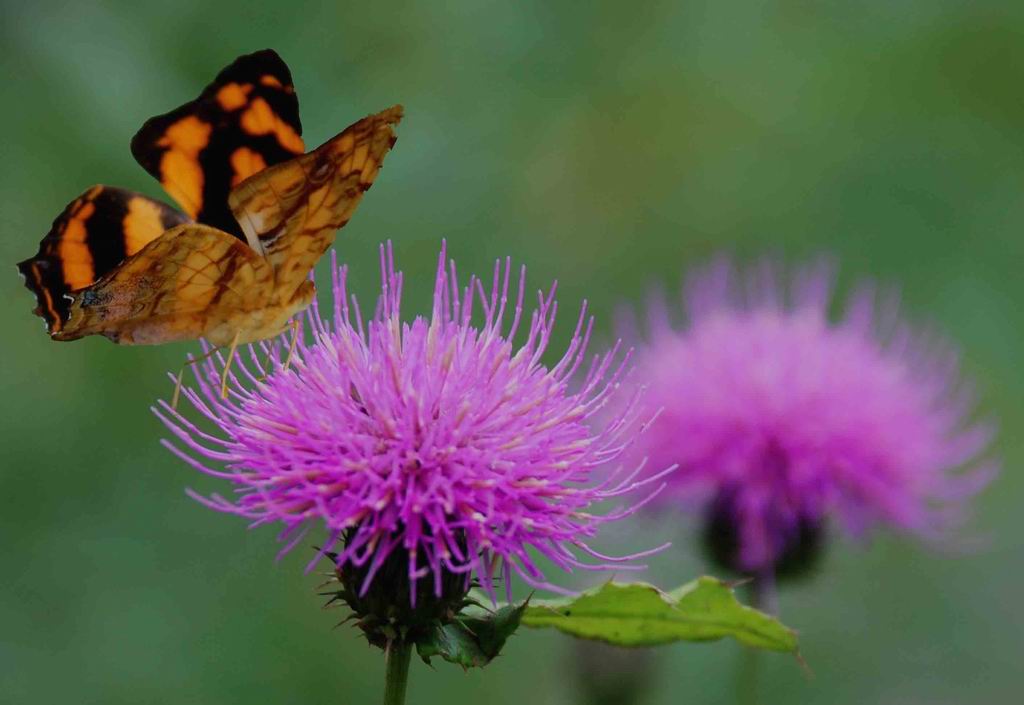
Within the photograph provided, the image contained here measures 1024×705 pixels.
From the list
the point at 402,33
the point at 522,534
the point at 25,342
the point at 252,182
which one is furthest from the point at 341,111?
the point at 522,534

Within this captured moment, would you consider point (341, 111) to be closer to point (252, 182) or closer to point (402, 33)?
point (402, 33)

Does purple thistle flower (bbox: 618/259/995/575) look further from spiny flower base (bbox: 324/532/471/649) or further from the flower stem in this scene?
spiny flower base (bbox: 324/532/471/649)

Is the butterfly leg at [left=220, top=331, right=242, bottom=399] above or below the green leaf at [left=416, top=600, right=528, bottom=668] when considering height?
above

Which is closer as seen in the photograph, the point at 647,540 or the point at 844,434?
the point at 844,434

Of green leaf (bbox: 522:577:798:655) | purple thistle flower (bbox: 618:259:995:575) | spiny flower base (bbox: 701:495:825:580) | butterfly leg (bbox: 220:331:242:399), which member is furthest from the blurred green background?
butterfly leg (bbox: 220:331:242:399)

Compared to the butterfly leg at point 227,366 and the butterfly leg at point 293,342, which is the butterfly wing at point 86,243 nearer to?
the butterfly leg at point 227,366
